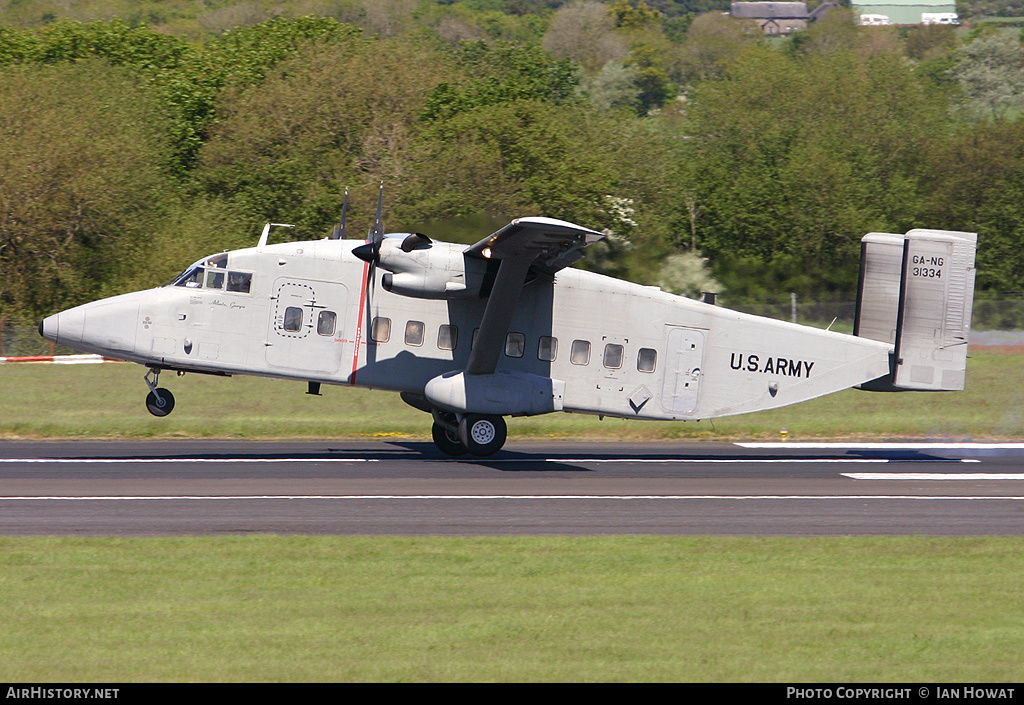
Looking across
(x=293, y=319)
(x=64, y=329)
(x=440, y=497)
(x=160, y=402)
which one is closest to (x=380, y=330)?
(x=293, y=319)

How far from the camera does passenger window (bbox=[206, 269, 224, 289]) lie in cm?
1994

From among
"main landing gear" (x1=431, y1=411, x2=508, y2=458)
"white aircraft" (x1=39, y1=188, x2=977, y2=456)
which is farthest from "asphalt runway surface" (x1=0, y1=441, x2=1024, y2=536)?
"white aircraft" (x1=39, y1=188, x2=977, y2=456)

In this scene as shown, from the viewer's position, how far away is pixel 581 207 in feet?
149

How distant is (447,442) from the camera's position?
70.7 feet

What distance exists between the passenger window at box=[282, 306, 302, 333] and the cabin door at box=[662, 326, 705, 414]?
676 cm

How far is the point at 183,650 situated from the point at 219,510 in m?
6.58

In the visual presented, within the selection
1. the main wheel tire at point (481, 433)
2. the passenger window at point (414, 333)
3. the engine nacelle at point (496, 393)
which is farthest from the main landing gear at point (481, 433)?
the passenger window at point (414, 333)

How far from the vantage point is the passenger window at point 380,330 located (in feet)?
66.5

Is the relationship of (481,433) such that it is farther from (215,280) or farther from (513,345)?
(215,280)

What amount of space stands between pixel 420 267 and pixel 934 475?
9788mm

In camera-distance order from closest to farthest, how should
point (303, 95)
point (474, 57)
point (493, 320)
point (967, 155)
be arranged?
point (493, 320) → point (303, 95) → point (967, 155) → point (474, 57)

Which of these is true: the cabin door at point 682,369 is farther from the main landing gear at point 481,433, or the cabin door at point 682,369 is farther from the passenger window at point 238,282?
the passenger window at point 238,282

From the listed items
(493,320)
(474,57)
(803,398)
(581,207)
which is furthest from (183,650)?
(474,57)

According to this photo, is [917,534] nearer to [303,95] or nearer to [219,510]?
[219,510]
